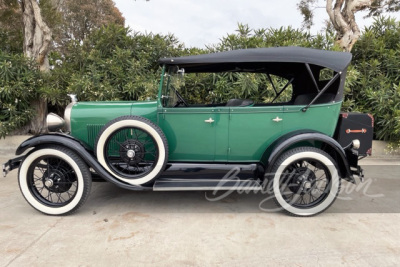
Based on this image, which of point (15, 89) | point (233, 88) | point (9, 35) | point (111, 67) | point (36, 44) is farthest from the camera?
point (9, 35)

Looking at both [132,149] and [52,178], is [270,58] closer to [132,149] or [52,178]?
[132,149]

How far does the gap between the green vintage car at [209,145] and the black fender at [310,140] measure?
10 mm

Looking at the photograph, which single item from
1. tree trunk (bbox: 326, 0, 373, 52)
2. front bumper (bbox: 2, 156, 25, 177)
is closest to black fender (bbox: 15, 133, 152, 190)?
front bumper (bbox: 2, 156, 25, 177)

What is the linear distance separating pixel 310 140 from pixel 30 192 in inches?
113

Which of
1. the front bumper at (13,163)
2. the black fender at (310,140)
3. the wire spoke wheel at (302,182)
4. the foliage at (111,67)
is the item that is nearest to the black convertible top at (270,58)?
the black fender at (310,140)

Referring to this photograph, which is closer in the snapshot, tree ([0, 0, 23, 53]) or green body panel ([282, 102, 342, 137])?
green body panel ([282, 102, 342, 137])

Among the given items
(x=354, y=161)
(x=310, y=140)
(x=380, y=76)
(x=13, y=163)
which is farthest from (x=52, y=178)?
(x=380, y=76)

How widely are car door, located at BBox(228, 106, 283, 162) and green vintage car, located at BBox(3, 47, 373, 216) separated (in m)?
0.01

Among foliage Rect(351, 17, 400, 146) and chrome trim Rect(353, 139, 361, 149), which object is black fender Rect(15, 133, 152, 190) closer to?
chrome trim Rect(353, 139, 361, 149)

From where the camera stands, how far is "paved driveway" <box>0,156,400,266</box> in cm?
203

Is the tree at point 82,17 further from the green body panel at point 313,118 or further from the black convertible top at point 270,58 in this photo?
the green body panel at point 313,118

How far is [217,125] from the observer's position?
2.81m

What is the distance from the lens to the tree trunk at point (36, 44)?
222 inches

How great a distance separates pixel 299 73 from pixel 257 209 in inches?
70.8
